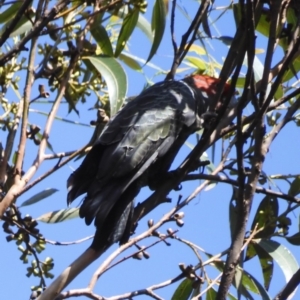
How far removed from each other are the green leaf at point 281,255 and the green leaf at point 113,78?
54 centimetres

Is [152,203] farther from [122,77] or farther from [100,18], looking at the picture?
[100,18]

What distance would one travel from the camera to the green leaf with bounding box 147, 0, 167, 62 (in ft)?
7.10

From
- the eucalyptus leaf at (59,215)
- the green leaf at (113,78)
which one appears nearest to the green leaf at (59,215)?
the eucalyptus leaf at (59,215)

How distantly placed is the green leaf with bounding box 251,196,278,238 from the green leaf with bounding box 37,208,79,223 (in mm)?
536

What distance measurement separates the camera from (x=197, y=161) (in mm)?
1790

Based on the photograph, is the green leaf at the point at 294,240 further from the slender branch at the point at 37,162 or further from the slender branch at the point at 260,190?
the slender branch at the point at 37,162

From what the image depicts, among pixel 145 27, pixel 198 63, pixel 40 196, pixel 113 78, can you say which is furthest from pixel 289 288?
pixel 198 63

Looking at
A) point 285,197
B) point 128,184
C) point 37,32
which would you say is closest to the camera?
point 37,32

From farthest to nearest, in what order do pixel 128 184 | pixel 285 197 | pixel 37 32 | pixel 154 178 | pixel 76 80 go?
pixel 154 178
pixel 76 80
pixel 128 184
pixel 285 197
pixel 37 32

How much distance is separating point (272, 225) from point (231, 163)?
0.67 ft

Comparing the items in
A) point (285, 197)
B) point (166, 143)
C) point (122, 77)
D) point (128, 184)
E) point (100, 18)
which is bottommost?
point (285, 197)

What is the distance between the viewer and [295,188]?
2.08 m

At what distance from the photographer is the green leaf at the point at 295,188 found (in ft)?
6.82

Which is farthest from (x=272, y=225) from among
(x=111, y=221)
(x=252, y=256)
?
(x=111, y=221)
